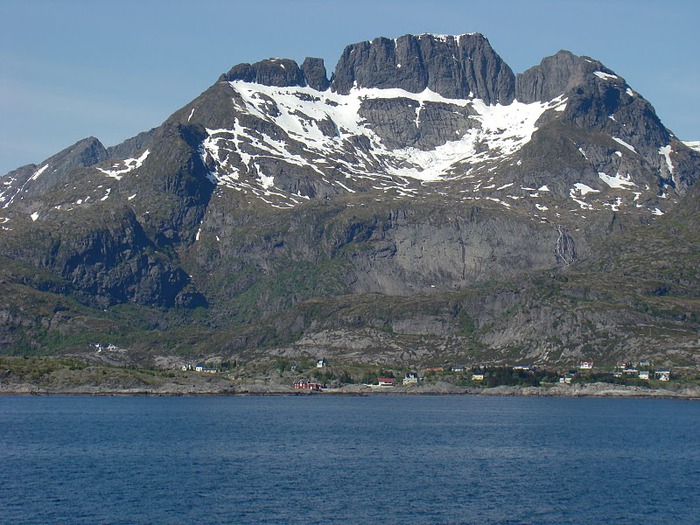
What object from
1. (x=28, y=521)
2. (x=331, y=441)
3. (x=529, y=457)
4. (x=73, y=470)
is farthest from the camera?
(x=331, y=441)

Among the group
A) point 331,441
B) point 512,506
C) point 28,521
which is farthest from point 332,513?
point 331,441

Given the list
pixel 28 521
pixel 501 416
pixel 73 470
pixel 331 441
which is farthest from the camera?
pixel 501 416

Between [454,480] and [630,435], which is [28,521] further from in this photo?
[630,435]

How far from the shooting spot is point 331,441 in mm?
147000

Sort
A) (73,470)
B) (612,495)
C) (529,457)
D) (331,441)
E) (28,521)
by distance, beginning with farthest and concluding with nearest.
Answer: (331,441) → (529,457) → (73,470) → (612,495) → (28,521)

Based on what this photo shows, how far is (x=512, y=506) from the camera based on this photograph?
9569 centimetres

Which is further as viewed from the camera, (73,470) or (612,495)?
(73,470)

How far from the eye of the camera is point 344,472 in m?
116

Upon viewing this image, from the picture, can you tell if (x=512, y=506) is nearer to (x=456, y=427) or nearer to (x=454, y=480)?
(x=454, y=480)

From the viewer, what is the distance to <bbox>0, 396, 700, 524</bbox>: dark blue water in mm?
92688

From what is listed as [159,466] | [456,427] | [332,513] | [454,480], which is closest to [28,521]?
[332,513]

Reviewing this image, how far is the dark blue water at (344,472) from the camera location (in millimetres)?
92688

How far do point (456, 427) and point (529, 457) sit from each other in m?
40.7

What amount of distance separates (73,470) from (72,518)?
27.2m
